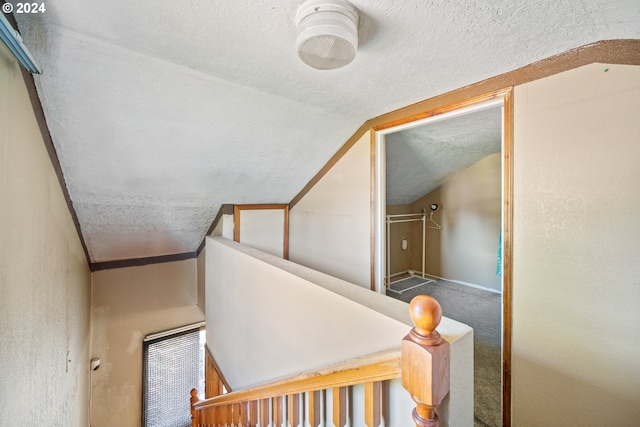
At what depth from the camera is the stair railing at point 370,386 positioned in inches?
24.0

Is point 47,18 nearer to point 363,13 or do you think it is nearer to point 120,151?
point 120,151

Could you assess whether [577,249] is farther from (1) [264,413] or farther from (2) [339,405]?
(1) [264,413]

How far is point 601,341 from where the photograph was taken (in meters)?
1.16

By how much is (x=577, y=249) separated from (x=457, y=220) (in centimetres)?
294

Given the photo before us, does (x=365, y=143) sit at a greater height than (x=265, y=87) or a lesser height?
lesser

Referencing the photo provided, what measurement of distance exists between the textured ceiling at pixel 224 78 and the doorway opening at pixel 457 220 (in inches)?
15.1

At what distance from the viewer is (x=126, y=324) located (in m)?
3.32

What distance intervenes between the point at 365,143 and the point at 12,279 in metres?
2.25

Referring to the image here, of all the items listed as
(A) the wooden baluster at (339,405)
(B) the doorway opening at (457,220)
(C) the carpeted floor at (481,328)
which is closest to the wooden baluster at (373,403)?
(A) the wooden baluster at (339,405)

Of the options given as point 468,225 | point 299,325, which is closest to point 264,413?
point 299,325

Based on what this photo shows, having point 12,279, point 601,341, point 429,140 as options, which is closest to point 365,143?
point 429,140

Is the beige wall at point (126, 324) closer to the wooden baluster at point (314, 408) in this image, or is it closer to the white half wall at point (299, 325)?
the white half wall at point (299, 325)

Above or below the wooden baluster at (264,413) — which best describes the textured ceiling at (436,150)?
above

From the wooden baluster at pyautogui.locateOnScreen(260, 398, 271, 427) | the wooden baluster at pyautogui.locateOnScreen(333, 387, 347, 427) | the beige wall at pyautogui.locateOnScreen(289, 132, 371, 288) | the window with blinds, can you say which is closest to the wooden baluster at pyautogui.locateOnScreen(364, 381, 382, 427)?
the wooden baluster at pyautogui.locateOnScreen(333, 387, 347, 427)
